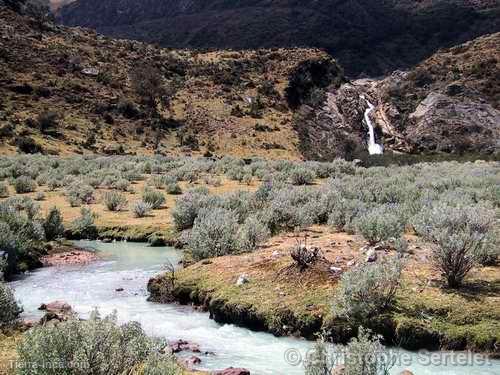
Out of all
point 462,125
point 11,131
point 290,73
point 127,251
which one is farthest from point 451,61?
point 127,251

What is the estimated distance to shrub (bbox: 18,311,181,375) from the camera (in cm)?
735

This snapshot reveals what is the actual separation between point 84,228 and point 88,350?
Answer: 18.9 m

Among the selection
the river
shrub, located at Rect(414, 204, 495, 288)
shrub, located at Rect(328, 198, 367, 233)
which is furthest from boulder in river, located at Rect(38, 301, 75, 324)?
shrub, located at Rect(328, 198, 367, 233)

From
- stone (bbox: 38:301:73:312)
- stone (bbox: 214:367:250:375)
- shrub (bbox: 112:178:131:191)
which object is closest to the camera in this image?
stone (bbox: 214:367:250:375)

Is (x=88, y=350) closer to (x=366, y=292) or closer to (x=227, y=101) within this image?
(x=366, y=292)

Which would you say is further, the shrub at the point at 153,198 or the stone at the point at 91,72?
the stone at the point at 91,72

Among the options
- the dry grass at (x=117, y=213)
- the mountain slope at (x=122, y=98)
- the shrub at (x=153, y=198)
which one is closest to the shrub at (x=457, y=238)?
the dry grass at (x=117, y=213)

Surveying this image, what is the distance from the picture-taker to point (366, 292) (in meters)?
12.2

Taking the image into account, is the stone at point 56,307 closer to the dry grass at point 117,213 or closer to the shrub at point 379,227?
the shrub at point 379,227

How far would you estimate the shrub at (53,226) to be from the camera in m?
23.8

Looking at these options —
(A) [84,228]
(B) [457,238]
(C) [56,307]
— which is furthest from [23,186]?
(B) [457,238]

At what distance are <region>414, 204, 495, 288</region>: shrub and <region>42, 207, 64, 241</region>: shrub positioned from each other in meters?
16.1

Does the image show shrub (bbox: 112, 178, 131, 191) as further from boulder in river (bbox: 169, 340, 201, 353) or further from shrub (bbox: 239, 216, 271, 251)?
boulder in river (bbox: 169, 340, 201, 353)

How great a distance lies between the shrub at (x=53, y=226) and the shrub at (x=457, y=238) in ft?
52.7
